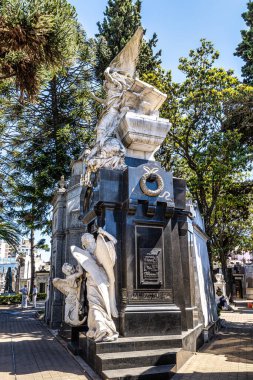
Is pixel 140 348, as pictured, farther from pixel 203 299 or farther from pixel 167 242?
pixel 203 299

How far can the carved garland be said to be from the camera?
22.8 feet

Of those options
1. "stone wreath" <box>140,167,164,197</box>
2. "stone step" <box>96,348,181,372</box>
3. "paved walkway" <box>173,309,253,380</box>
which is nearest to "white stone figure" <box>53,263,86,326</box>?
"stone step" <box>96,348,181,372</box>

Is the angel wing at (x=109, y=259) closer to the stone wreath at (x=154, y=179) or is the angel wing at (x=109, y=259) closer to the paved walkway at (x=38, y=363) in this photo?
the paved walkway at (x=38, y=363)

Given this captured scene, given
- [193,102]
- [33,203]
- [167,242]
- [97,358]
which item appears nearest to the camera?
[97,358]

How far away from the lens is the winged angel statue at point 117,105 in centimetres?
759

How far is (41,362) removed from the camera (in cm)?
657

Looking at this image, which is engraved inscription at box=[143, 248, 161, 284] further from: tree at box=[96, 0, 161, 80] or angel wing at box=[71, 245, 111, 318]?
tree at box=[96, 0, 161, 80]

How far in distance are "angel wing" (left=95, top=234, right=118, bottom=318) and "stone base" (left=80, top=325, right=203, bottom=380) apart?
0.61 meters

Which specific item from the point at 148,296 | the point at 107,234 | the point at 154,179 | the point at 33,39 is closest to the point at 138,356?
the point at 148,296

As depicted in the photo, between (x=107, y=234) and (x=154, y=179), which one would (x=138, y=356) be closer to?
(x=107, y=234)

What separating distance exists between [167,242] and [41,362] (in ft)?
11.1

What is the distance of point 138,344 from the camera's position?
5.96 metres

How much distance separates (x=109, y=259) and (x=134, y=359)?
1.69 meters

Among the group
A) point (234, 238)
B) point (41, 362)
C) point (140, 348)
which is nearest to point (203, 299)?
point (140, 348)
